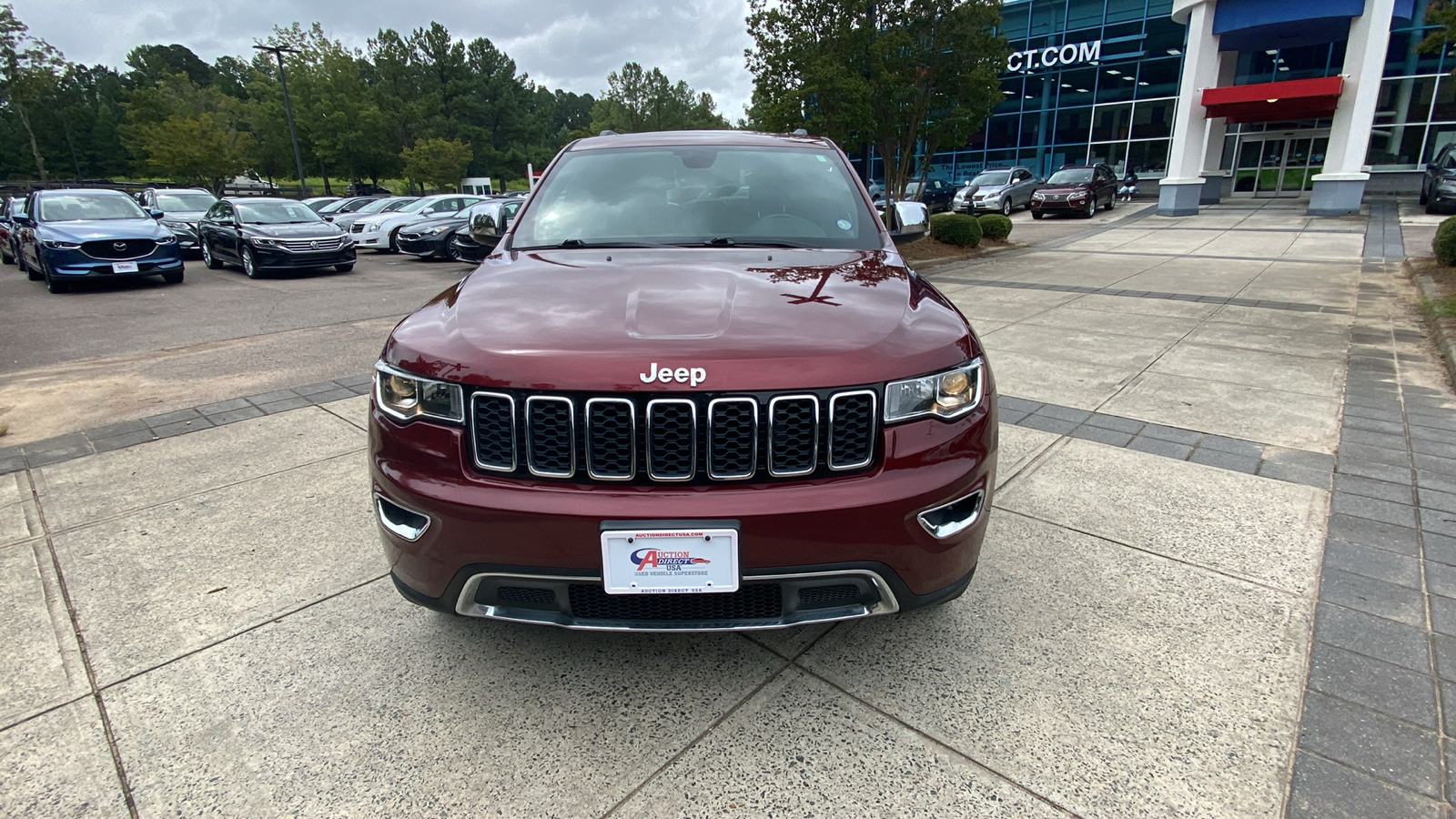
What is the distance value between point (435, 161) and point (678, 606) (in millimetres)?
46145

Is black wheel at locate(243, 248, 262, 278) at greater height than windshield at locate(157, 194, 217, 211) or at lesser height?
lesser

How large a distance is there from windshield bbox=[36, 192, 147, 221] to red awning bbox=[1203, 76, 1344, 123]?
27050 millimetres

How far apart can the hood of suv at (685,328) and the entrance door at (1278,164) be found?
33.2 m

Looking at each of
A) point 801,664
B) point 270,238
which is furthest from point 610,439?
point 270,238

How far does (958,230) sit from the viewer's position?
573 inches

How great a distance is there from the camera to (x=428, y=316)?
7.86ft

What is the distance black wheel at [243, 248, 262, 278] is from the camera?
1338 centimetres

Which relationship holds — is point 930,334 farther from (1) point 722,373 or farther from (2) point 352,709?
(2) point 352,709

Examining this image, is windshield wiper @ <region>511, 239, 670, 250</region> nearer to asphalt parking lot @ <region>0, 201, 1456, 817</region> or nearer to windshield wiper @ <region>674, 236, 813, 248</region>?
windshield wiper @ <region>674, 236, 813, 248</region>

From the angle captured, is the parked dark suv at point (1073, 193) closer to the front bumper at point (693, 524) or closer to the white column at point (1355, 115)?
the white column at point (1355, 115)

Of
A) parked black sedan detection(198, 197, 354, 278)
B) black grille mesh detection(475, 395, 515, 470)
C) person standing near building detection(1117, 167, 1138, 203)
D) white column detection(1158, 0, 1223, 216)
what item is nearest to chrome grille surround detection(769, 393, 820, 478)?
black grille mesh detection(475, 395, 515, 470)

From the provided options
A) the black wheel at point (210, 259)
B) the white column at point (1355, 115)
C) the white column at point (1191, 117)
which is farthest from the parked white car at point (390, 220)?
the white column at point (1355, 115)

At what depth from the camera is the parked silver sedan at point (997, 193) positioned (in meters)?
24.3

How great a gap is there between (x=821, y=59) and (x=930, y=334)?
1185cm
